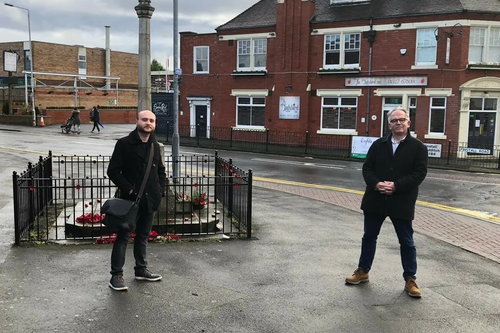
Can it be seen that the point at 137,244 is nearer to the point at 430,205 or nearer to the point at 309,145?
the point at 430,205

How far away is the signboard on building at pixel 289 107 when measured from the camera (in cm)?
2891

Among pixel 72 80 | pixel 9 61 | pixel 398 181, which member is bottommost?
pixel 398 181

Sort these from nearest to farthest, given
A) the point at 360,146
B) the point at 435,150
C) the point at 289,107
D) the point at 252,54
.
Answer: the point at 435,150
the point at 360,146
the point at 289,107
the point at 252,54

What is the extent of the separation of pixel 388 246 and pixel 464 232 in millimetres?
2218

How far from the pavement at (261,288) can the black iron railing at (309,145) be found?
15.0m

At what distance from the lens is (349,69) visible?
27.2 m

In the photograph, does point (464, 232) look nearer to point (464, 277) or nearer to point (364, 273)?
point (464, 277)

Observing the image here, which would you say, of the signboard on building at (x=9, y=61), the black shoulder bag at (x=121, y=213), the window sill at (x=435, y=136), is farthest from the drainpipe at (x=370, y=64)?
the signboard on building at (x=9, y=61)

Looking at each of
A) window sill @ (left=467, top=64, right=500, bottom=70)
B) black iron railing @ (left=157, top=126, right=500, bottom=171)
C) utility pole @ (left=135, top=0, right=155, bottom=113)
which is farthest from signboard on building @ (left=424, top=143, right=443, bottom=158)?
utility pole @ (left=135, top=0, right=155, bottom=113)

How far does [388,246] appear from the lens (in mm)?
7855

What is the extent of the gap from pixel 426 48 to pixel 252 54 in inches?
403

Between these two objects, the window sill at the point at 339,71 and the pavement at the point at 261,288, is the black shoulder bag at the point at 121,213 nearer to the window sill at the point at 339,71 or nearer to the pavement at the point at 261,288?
the pavement at the point at 261,288

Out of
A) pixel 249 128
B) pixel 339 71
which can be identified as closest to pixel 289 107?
pixel 249 128

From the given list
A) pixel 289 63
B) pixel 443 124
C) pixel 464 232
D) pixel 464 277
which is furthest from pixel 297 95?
pixel 464 277
